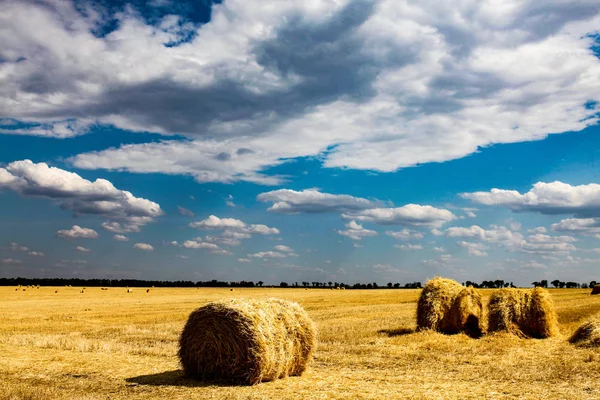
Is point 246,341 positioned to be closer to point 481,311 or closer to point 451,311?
point 451,311

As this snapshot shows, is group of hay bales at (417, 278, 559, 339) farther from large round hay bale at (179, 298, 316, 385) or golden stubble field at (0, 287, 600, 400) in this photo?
large round hay bale at (179, 298, 316, 385)

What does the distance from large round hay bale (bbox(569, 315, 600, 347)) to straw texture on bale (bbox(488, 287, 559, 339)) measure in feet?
4.62

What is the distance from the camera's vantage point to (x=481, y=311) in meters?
20.1

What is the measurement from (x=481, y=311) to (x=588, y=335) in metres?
4.24

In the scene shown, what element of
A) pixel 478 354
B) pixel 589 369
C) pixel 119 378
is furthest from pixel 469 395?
pixel 119 378

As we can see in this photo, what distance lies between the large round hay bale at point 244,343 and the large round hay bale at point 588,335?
8877 millimetres

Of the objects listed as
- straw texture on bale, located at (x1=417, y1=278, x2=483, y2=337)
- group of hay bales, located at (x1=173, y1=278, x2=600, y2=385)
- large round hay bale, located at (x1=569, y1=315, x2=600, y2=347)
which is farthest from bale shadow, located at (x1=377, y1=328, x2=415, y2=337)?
group of hay bales, located at (x1=173, y1=278, x2=600, y2=385)

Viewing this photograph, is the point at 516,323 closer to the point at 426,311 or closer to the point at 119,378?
the point at 426,311

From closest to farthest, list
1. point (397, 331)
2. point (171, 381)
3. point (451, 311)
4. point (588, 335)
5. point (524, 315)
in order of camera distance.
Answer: point (171, 381), point (588, 335), point (524, 315), point (451, 311), point (397, 331)

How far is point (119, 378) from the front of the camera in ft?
37.7

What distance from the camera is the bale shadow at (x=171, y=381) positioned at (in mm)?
11078

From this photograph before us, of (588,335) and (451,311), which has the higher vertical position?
(451,311)

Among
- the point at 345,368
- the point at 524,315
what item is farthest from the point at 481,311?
the point at 345,368

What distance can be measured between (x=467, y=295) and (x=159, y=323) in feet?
45.3
